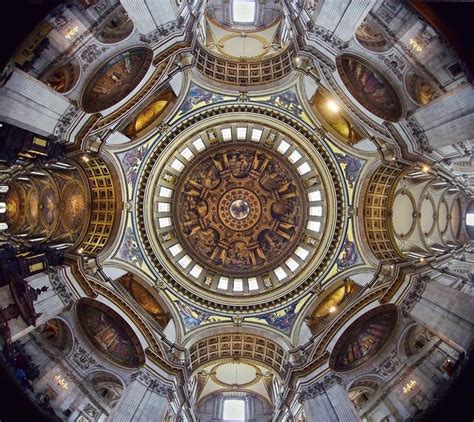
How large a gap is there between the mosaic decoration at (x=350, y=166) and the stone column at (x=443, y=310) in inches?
299

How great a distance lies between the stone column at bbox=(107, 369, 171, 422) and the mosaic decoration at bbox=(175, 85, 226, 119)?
50.1ft

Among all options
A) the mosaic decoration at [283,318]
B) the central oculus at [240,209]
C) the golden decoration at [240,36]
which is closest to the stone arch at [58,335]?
the mosaic decoration at [283,318]

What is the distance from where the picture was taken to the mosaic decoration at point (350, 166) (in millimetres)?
22156

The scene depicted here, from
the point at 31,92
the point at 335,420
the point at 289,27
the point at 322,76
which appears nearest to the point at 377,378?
the point at 335,420

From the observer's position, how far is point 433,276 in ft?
59.0

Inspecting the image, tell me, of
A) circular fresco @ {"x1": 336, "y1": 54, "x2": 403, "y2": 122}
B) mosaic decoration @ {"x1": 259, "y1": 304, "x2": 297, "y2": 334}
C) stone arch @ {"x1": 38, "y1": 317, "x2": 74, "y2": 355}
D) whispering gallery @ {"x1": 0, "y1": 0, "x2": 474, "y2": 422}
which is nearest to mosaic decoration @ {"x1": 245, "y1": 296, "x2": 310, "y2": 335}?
mosaic decoration @ {"x1": 259, "y1": 304, "x2": 297, "y2": 334}

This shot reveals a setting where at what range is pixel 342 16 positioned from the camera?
14.8 m

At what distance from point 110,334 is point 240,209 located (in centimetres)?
1416

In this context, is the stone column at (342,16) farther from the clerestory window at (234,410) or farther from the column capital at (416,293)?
the clerestory window at (234,410)

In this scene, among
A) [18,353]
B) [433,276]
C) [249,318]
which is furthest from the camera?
[249,318]

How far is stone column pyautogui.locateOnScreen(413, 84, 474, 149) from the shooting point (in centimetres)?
1258

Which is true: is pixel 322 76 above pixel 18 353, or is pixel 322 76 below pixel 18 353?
above

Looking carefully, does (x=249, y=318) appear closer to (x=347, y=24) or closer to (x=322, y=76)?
(x=322, y=76)

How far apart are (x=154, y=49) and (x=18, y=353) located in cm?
1522
